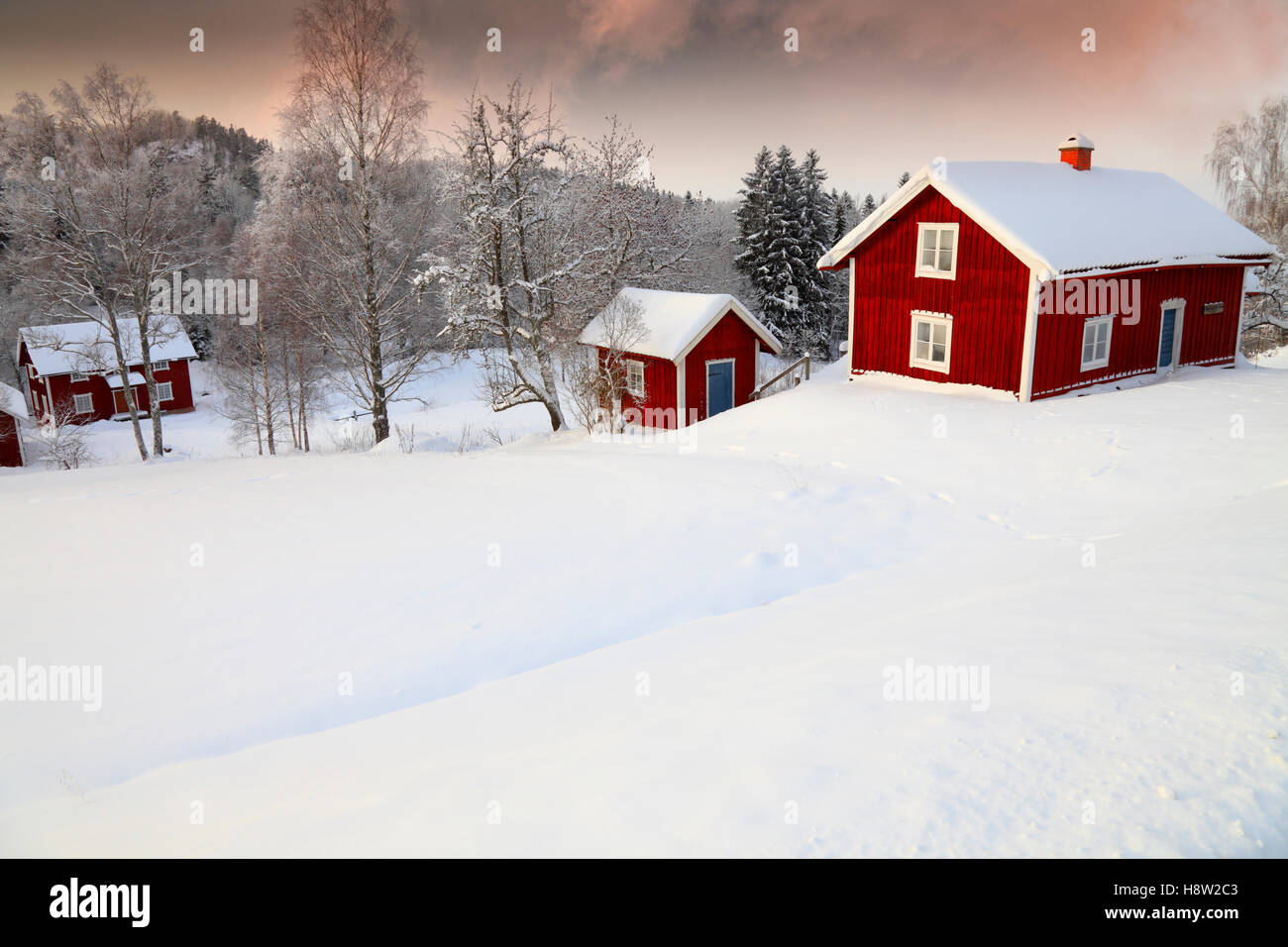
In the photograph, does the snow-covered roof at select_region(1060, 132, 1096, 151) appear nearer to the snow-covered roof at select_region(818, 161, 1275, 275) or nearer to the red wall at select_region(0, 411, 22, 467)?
the snow-covered roof at select_region(818, 161, 1275, 275)

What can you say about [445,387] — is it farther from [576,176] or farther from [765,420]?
[765,420]

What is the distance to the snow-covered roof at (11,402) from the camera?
30.4 m

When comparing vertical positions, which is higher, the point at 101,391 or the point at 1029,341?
the point at 1029,341

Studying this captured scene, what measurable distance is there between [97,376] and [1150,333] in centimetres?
4473

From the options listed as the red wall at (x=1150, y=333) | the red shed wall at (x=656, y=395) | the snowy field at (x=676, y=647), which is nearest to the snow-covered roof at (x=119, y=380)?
the snowy field at (x=676, y=647)

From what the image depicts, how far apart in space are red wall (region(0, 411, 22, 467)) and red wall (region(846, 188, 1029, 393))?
104 ft

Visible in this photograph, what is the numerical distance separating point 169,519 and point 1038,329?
1691 centimetres

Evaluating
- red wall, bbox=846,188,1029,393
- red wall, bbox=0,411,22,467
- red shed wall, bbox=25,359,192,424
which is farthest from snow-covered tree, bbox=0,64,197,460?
red wall, bbox=846,188,1029,393

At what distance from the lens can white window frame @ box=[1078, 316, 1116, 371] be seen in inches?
719

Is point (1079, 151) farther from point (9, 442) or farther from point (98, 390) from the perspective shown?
point (98, 390)

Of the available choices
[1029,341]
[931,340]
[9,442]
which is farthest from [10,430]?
[1029,341]

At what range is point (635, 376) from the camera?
23.8 meters

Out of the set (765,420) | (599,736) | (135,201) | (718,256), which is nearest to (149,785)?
(599,736)

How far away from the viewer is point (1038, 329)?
56.2 ft
